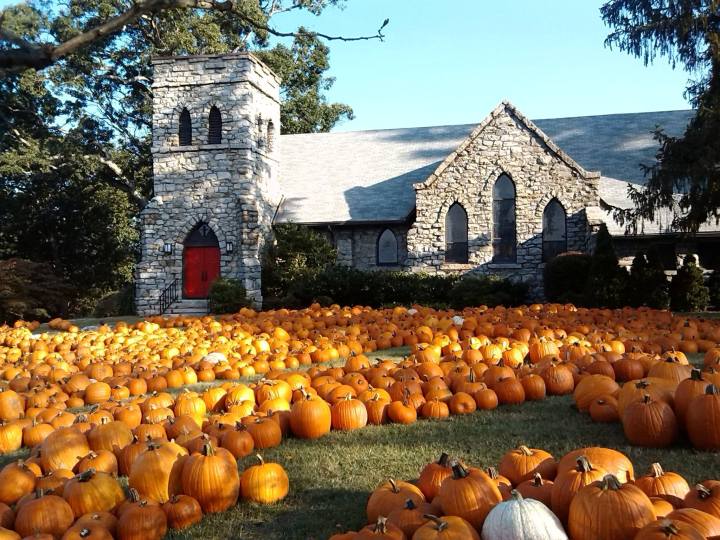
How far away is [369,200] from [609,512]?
850 inches

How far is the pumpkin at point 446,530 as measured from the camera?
2.84 meters

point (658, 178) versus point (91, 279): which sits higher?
point (658, 178)

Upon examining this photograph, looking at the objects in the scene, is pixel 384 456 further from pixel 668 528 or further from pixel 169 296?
pixel 169 296

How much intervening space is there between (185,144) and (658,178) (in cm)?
1615

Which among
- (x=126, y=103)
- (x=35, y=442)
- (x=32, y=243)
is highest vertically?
(x=126, y=103)

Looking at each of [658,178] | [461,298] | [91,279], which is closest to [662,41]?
[658,178]

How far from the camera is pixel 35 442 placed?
19.1ft

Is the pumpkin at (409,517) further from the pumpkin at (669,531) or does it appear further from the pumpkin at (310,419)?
the pumpkin at (310,419)

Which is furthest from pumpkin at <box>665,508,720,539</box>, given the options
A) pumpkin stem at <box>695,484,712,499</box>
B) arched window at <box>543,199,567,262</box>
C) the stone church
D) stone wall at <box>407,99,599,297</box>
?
arched window at <box>543,199,567,262</box>

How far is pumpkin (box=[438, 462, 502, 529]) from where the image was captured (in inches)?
126

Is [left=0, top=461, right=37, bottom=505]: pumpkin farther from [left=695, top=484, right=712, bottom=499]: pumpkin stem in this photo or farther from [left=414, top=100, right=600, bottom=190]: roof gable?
[left=414, top=100, right=600, bottom=190]: roof gable

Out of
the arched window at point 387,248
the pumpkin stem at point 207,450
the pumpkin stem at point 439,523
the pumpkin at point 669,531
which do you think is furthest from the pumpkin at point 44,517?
the arched window at point 387,248

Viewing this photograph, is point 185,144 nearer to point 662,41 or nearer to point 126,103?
point 126,103

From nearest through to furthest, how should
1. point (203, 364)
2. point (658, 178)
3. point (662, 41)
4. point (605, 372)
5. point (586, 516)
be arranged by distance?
point (586, 516) < point (605, 372) < point (203, 364) < point (658, 178) < point (662, 41)
